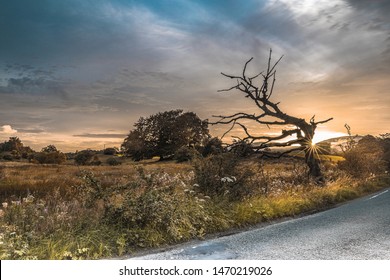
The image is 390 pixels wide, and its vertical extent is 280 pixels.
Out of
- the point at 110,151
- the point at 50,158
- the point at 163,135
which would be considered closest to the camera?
the point at 163,135

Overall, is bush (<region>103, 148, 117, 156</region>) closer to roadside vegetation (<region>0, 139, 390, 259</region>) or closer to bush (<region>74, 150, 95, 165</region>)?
bush (<region>74, 150, 95, 165</region>)

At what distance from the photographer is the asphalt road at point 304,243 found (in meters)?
7.11

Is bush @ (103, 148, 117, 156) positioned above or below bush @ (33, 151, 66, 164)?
above

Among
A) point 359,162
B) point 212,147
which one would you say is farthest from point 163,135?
point 212,147

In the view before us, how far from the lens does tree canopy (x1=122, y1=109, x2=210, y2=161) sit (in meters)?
43.0

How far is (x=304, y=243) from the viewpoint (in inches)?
312

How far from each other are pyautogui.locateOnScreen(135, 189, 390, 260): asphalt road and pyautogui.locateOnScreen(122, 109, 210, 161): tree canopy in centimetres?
2877

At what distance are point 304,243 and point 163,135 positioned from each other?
41.2 m

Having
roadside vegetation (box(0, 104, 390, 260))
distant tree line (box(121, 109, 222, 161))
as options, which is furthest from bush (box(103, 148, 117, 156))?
roadside vegetation (box(0, 104, 390, 260))

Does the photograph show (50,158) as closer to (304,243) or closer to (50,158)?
(50,158)

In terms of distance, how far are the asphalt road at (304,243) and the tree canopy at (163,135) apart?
28767 mm

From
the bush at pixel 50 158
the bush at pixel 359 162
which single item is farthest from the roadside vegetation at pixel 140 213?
the bush at pixel 50 158

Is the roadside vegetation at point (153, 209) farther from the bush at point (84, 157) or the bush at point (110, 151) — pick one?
the bush at point (110, 151)
